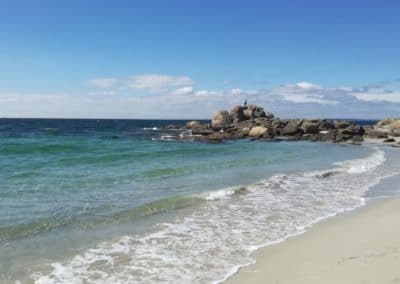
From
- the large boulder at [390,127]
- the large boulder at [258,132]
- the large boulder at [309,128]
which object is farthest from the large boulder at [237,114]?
the large boulder at [390,127]

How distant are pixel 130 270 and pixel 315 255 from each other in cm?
376

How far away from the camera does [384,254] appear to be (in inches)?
362

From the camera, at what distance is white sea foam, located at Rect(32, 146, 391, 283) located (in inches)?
331

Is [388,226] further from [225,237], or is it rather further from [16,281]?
[16,281]

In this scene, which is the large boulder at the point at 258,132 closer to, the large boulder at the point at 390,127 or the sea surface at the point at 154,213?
the large boulder at the point at 390,127

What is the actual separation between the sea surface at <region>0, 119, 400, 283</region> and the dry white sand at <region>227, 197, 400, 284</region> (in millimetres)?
467

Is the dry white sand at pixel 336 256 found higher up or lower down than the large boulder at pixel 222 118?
lower down

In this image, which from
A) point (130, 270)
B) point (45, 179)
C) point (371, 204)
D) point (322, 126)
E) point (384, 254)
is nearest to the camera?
point (130, 270)

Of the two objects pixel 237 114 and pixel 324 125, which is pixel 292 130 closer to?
pixel 324 125

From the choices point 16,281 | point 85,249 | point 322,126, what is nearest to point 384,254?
point 85,249

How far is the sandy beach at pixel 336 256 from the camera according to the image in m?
7.96

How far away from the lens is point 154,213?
1372 cm

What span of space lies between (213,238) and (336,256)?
9.61 ft

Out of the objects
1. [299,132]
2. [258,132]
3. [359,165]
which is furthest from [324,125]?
Answer: [359,165]
